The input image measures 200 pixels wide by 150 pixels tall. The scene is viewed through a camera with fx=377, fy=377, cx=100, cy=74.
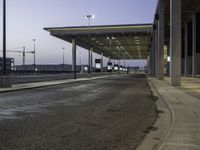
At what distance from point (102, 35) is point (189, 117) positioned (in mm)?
85220

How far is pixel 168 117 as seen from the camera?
1306 centimetres

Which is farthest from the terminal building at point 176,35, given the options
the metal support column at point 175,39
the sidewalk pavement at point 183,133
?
the sidewalk pavement at point 183,133

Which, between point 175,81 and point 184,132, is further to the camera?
point 175,81

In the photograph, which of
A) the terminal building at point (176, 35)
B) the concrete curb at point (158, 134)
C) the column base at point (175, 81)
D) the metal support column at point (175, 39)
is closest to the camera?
the concrete curb at point (158, 134)

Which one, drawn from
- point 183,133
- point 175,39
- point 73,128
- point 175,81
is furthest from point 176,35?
point 183,133

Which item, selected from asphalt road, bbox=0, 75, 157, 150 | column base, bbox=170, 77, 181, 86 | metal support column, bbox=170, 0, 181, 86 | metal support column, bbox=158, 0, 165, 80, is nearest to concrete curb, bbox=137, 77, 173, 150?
asphalt road, bbox=0, 75, 157, 150

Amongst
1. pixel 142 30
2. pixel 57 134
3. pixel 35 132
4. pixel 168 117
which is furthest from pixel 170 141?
pixel 142 30

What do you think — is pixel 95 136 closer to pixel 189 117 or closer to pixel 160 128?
pixel 160 128

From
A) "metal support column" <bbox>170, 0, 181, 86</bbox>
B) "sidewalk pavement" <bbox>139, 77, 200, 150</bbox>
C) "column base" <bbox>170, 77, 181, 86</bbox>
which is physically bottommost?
"sidewalk pavement" <bbox>139, 77, 200, 150</bbox>

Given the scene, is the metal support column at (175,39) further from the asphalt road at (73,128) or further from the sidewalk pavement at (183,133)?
the sidewalk pavement at (183,133)

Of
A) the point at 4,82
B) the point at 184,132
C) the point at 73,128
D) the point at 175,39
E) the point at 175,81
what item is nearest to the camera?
the point at 184,132

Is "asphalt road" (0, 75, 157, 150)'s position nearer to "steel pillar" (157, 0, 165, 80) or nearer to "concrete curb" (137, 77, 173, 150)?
"concrete curb" (137, 77, 173, 150)

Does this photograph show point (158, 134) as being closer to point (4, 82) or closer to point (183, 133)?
point (183, 133)

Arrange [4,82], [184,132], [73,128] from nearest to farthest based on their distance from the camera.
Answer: [184,132], [73,128], [4,82]
